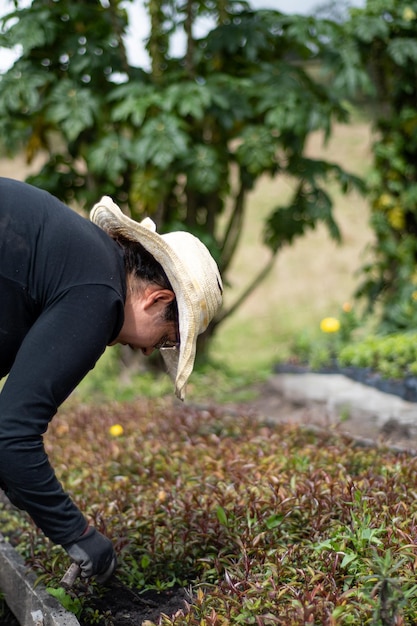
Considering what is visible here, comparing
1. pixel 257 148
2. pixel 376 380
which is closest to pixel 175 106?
pixel 257 148

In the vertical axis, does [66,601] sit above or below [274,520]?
below

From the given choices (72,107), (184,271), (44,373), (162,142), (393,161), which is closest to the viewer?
(44,373)

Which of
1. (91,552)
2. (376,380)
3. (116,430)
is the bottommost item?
→ (116,430)

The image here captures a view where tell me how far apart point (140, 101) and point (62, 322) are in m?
3.37

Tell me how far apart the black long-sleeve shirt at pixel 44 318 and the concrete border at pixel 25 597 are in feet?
1.19

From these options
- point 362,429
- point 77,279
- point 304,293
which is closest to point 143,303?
point 77,279

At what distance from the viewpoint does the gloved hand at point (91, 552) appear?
7.12 ft

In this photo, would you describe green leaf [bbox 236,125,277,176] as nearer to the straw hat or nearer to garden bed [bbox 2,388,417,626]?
garden bed [bbox 2,388,417,626]

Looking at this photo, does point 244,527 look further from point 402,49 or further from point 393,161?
point 402,49

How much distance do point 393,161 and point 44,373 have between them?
4.92 meters

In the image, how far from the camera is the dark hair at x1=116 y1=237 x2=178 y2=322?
2.21 m

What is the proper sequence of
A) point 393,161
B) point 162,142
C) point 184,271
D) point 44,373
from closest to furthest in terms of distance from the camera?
point 44,373 → point 184,271 → point 162,142 → point 393,161

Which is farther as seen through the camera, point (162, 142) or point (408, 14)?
point (408, 14)

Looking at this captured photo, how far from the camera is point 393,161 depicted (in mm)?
6250
